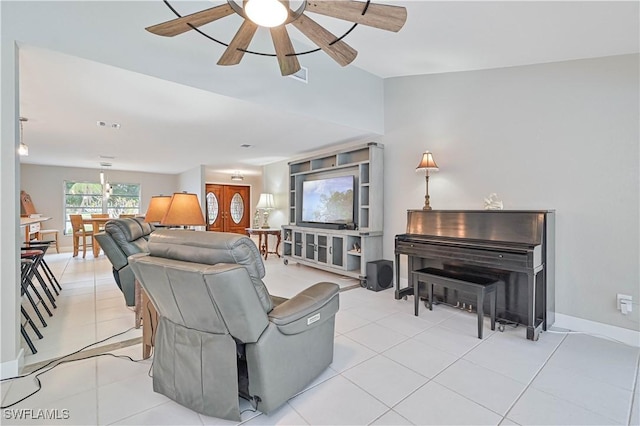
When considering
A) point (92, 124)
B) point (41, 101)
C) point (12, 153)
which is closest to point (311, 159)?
point (92, 124)

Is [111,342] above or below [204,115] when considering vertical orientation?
below

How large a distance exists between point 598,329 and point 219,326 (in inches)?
126

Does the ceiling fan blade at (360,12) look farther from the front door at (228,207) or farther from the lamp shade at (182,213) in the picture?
the front door at (228,207)

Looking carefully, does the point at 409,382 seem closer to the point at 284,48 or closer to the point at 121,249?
the point at 284,48

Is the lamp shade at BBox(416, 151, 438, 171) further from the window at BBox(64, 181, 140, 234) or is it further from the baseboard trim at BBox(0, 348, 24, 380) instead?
the window at BBox(64, 181, 140, 234)

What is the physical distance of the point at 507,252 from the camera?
265cm

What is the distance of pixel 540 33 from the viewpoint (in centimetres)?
246

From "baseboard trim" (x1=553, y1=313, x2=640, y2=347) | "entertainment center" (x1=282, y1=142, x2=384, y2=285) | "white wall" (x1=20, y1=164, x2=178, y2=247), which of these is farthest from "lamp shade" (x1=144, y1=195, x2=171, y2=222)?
"white wall" (x1=20, y1=164, x2=178, y2=247)

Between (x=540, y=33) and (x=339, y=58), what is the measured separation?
1.75 m

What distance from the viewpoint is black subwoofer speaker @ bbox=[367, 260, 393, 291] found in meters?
4.08

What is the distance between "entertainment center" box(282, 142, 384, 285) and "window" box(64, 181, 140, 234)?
204 inches

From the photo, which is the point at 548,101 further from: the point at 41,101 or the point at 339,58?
the point at 41,101

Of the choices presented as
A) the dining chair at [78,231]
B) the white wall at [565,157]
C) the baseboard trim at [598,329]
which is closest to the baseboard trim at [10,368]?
the white wall at [565,157]

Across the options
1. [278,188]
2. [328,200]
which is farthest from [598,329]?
[278,188]
